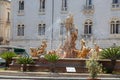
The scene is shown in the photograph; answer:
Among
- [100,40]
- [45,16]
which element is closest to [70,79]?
Result: [100,40]

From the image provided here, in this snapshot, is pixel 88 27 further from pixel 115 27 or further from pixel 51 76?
pixel 51 76

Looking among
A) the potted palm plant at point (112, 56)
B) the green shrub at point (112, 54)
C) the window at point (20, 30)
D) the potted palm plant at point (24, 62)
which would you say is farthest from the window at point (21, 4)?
the potted palm plant at point (112, 56)

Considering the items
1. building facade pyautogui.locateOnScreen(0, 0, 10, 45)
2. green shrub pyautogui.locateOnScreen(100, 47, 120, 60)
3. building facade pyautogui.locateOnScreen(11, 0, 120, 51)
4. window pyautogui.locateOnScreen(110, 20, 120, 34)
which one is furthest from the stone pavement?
building facade pyautogui.locateOnScreen(0, 0, 10, 45)

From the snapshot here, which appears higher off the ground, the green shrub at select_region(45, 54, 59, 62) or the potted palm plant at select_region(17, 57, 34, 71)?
the green shrub at select_region(45, 54, 59, 62)

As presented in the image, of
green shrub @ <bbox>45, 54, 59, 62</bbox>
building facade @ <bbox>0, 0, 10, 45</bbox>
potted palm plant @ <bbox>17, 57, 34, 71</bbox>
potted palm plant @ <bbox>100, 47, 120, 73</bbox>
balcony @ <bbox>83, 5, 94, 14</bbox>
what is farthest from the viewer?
building facade @ <bbox>0, 0, 10, 45</bbox>

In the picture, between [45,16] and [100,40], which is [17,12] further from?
[100,40]

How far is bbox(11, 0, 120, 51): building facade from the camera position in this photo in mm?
50781

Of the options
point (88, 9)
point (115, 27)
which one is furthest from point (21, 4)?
point (115, 27)

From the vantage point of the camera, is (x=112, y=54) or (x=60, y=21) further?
(x=60, y=21)

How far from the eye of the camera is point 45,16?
54.9 metres

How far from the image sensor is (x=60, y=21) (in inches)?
2120

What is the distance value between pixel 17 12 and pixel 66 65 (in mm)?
28348

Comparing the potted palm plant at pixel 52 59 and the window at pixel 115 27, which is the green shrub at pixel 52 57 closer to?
the potted palm plant at pixel 52 59

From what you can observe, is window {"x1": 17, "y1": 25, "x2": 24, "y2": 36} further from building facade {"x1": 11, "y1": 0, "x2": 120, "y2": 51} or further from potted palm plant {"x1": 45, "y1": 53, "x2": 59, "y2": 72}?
potted palm plant {"x1": 45, "y1": 53, "x2": 59, "y2": 72}
